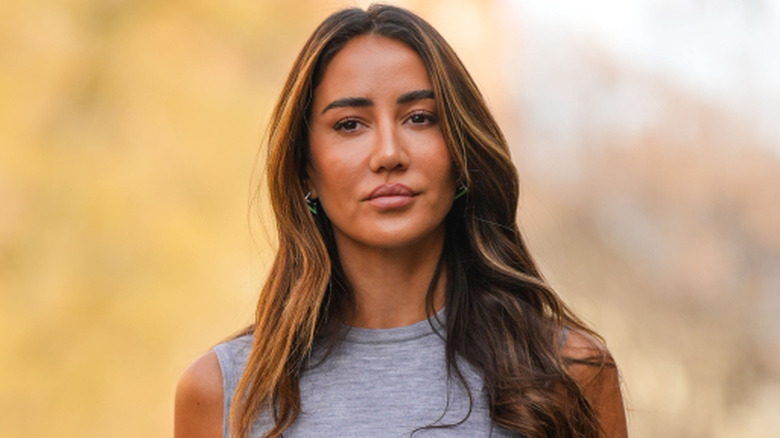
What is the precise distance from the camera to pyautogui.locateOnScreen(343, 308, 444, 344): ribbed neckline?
2666 millimetres

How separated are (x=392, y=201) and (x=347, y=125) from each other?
8.3 inches

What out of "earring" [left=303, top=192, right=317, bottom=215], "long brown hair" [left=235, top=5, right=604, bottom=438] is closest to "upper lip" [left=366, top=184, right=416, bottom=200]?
"long brown hair" [left=235, top=5, right=604, bottom=438]

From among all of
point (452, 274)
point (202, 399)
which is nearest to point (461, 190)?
point (452, 274)

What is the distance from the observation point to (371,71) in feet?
8.57

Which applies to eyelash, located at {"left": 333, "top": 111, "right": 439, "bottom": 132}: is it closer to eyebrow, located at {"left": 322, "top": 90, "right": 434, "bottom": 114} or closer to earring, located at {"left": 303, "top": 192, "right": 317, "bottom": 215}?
eyebrow, located at {"left": 322, "top": 90, "right": 434, "bottom": 114}

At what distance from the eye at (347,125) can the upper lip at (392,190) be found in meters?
0.16

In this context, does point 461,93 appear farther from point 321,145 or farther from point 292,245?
point 292,245

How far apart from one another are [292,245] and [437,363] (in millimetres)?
429

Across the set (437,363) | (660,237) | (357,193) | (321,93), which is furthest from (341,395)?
(660,237)

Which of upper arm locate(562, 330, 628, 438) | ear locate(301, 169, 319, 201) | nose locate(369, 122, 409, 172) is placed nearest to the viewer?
nose locate(369, 122, 409, 172)

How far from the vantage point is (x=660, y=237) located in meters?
4.03

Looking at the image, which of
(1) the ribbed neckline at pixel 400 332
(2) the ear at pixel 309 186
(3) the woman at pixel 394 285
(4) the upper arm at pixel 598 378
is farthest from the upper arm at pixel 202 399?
(4) the upper arm at pixel 598 378

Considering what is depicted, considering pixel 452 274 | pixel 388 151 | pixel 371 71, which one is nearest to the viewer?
pixel 388 151

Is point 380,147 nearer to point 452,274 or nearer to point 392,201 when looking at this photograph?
point 392,201
